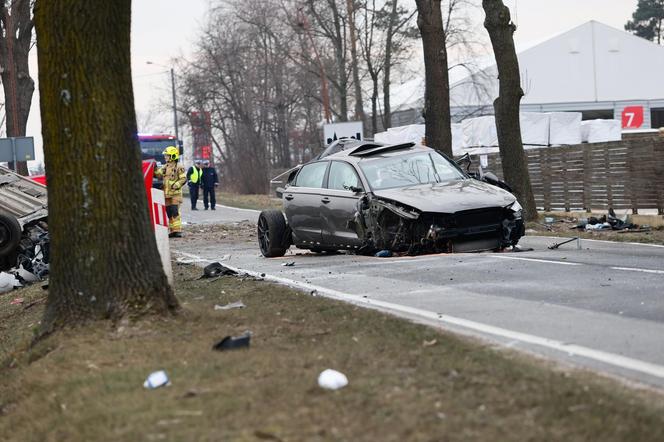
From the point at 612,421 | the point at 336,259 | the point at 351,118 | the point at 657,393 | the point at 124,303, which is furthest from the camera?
the point at 351,118

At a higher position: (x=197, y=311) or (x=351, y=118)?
(x=351, y=118)

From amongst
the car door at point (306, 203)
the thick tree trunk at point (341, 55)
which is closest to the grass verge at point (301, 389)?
the car door at point (306, 203)

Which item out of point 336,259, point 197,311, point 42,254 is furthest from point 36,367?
point 42,254

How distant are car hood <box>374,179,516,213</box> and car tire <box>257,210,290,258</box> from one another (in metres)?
2.57

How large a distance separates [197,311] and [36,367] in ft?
5.62

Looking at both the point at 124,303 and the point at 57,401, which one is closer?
the point at 57,401

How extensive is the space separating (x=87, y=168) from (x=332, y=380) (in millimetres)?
3070

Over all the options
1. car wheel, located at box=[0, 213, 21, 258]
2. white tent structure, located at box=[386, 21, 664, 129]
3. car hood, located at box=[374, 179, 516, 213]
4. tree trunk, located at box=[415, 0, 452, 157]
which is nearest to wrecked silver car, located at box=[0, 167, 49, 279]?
car wheel, located at box=[0, 213, 21, 258]

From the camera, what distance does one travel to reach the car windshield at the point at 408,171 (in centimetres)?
1409

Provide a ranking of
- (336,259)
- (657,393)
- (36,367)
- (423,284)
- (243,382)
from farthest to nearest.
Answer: (336,259) → (423,284) → (36,367) → (243,382) → (657,393)

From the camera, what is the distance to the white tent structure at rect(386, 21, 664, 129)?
5000 centimetres

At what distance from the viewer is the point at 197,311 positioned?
8.57 meters

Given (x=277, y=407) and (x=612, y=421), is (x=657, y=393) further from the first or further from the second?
(x=277, y=407)

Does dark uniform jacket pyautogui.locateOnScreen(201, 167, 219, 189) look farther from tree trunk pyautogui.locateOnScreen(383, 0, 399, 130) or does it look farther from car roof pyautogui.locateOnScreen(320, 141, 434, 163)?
car roof pyautogui.locateOnScreen(320, 141, 434, 163)
